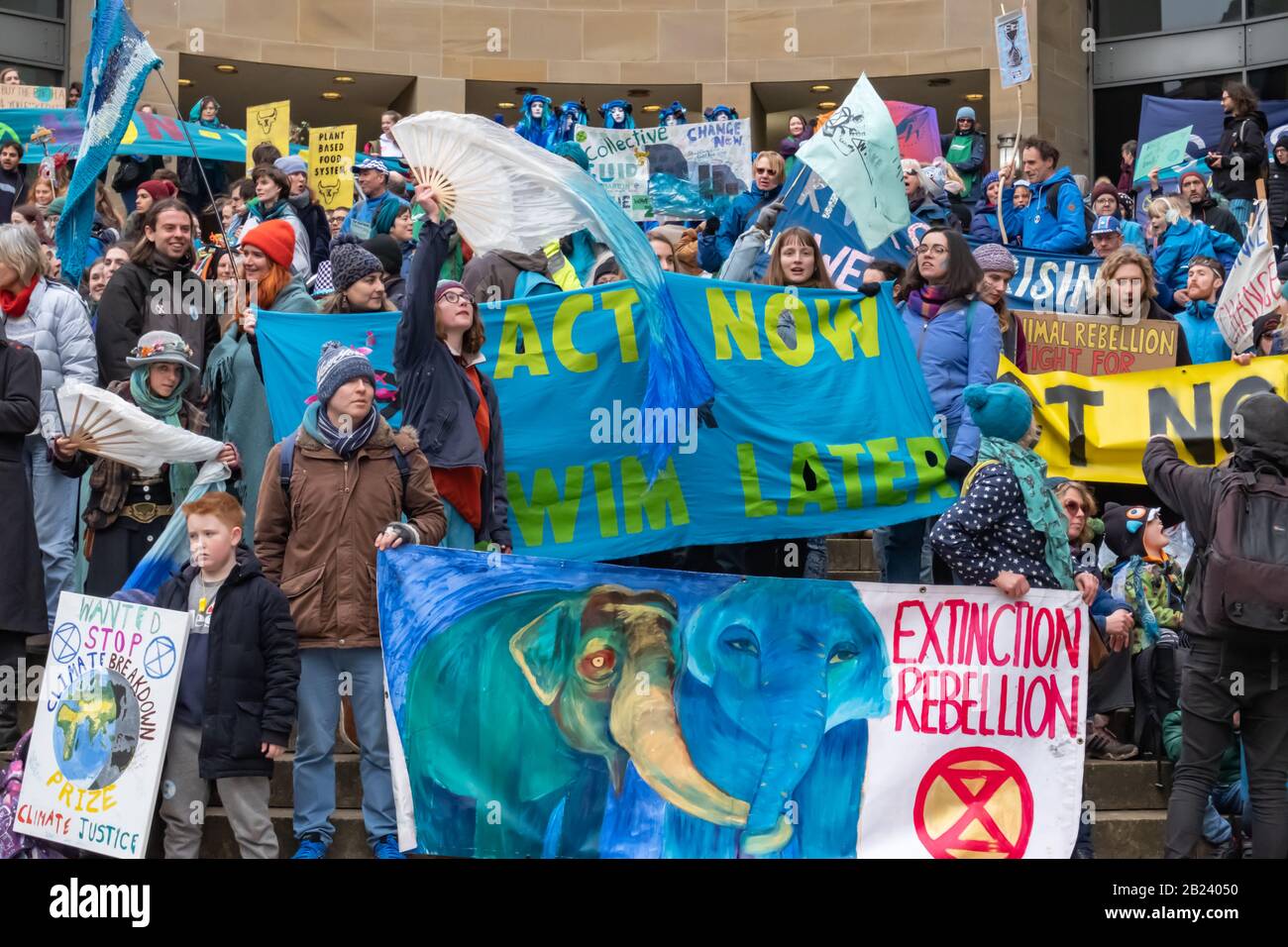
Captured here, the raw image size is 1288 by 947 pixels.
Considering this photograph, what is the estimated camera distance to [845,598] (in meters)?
7.64

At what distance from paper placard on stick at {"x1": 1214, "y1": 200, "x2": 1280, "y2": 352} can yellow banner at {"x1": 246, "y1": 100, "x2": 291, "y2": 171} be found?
331 inches

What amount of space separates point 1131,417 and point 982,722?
3.17m

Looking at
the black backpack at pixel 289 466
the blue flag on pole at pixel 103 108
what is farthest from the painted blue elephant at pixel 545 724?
the blue flag on pole at pixel 103 108

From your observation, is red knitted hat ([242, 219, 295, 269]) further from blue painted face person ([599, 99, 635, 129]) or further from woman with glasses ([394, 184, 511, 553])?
blue painted face person ([599, 99, 635, 129])

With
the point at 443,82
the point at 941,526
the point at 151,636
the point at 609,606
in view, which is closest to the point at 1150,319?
the point at 941,526

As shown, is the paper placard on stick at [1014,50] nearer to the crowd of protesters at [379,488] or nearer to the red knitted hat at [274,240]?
the crowd of protesters at [379,488]

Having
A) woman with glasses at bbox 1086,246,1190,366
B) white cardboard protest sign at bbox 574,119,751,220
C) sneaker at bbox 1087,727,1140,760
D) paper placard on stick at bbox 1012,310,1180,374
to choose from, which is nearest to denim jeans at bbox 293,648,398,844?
sneaker at bbox 1087,727,1140,760

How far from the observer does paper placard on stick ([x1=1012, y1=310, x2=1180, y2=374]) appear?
11352 mm

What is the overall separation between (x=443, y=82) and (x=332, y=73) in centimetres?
144

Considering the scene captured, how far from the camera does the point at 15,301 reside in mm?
9047
